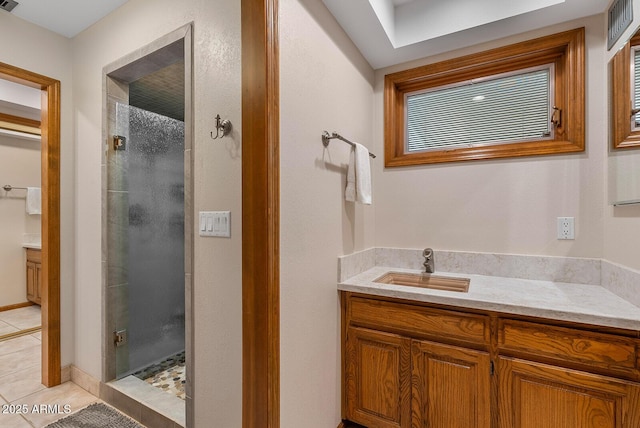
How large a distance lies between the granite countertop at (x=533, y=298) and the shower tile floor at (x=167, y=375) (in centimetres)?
139

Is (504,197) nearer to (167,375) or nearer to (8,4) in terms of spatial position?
(167,375)

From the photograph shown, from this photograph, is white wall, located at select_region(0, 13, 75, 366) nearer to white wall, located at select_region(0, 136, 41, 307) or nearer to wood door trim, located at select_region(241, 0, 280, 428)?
wood door trim, located at select_region(241, 0, 280, 428)

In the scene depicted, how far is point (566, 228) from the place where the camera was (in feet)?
5.65

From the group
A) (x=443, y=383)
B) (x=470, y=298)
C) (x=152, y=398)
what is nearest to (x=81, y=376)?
(x=152, y=398)

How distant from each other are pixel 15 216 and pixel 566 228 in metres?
5.68

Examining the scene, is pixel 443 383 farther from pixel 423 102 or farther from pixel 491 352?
pixel 423 102

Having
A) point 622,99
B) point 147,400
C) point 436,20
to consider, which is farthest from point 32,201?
point 622,99

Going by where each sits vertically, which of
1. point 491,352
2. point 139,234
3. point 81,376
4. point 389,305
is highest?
point 139,234

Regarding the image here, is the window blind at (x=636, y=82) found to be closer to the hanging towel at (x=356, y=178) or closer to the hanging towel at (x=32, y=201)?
the hanging towel at (x=356, y=178)

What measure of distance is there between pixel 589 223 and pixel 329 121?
5.24 ft

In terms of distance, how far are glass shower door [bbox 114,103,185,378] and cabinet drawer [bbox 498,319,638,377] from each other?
7.58ft

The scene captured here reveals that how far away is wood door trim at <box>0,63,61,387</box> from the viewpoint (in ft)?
6.64

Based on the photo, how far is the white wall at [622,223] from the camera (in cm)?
136

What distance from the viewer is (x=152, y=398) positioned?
1.75 metres
